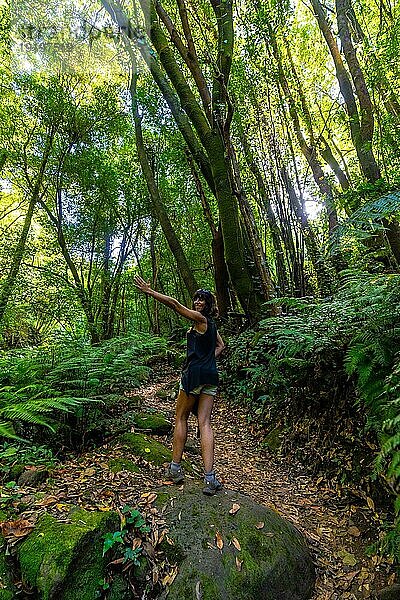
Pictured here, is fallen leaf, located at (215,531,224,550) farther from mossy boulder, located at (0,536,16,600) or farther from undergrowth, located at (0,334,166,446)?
undergrowth, located at (0,334,166,446)

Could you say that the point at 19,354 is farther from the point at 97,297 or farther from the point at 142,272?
the point at 142,272

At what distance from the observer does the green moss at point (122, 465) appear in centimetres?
376

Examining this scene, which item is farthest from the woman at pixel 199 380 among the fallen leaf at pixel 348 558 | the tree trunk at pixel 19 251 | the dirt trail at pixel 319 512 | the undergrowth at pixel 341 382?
the tree trunk at pixel 19 251

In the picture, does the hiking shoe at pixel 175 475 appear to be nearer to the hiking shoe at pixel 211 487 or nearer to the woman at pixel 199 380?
the woman at pixel 199 380

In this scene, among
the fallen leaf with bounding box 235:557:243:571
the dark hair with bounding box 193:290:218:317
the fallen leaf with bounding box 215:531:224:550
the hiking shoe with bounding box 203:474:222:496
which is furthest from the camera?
the dark hair with bounding box 193:290:218:317

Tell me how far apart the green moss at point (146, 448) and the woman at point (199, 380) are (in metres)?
0.38

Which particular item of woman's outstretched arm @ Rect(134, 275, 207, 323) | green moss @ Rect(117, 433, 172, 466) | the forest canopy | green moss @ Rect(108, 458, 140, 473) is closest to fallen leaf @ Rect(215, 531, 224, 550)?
green moss @ Rect(108, 458, 140, 473)

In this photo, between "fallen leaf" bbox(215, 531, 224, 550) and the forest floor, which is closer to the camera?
"fallen leaf" bbox(215, 531, 224, 550)

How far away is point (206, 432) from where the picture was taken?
149 inches

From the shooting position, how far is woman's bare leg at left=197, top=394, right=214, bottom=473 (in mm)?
3717

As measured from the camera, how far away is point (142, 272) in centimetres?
1912

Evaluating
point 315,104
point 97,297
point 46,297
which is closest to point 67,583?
point 46,297

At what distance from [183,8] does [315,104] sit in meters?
7.17

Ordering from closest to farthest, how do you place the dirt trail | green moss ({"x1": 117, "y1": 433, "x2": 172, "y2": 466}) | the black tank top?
the dirt trail
the black tank top
green moss ({"x1": 117, "y1": 433, "x2": 172, "y2": 466})
